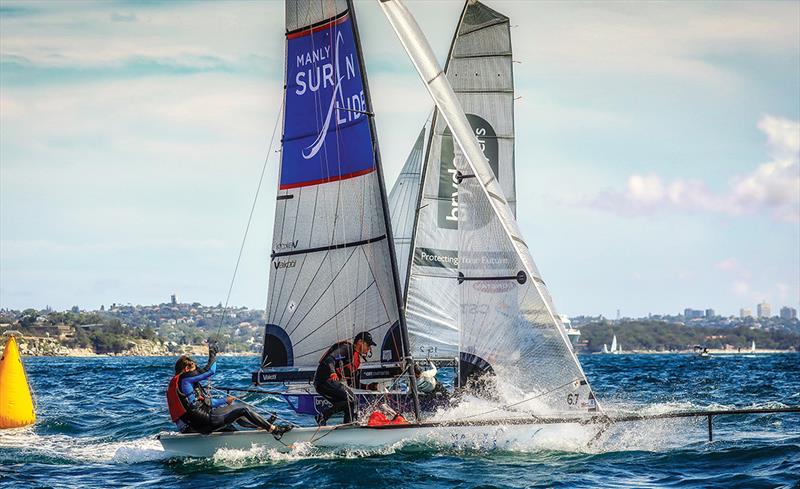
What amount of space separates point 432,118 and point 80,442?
9507mm

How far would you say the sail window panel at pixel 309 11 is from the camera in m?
17.0

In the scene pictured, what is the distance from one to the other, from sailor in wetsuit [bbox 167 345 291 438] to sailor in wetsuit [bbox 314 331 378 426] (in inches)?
35.2

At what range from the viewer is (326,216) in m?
17.3

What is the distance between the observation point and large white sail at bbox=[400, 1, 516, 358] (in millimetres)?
22125

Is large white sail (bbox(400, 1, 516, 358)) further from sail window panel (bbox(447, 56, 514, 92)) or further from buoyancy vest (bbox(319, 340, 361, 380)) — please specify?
buoyancy vest (bbox(319, 340, 361, 380))

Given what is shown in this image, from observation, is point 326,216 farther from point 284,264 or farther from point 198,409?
point 198,409

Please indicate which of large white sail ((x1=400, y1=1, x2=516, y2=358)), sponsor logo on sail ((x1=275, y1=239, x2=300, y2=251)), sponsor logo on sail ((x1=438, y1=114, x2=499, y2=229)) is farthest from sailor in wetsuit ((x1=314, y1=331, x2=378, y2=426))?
sponsor logo on sail ((x1=438, y1=114, x2=499, y2=229))

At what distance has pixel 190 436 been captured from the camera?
598 inches

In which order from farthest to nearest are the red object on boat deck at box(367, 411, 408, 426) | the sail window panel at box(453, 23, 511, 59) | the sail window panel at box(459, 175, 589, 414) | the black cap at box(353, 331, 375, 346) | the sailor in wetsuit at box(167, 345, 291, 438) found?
1. the sail window panel at box(453, 23, 511, 59)
2. the black cap at box(353, 331, 375, 346)
3. the sail window panel at box(459, 175, 589, 414)
4. the red object on boat deck at box(367, 411, 408, 426)
5. the sailor in wetsuit at box(167, 345, 291, 438)

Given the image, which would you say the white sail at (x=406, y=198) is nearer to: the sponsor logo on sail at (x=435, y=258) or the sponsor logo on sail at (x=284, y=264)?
the sponsor logo on sail at (x=435, y=258)

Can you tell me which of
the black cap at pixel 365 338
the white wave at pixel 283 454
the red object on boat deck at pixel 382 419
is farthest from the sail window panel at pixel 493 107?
the white wave at pixel 283 454

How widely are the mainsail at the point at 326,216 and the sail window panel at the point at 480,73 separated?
17.7ft

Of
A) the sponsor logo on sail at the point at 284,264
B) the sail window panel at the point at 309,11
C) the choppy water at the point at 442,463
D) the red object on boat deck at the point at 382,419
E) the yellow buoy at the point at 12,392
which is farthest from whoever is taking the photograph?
the yellow buoy at the point at 12,392

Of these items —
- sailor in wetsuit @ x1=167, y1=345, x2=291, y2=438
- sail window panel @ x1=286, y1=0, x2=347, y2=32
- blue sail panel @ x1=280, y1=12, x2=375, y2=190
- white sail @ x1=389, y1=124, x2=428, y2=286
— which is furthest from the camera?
white sail @ x1=389, y1=124, x2=428, y2=286
